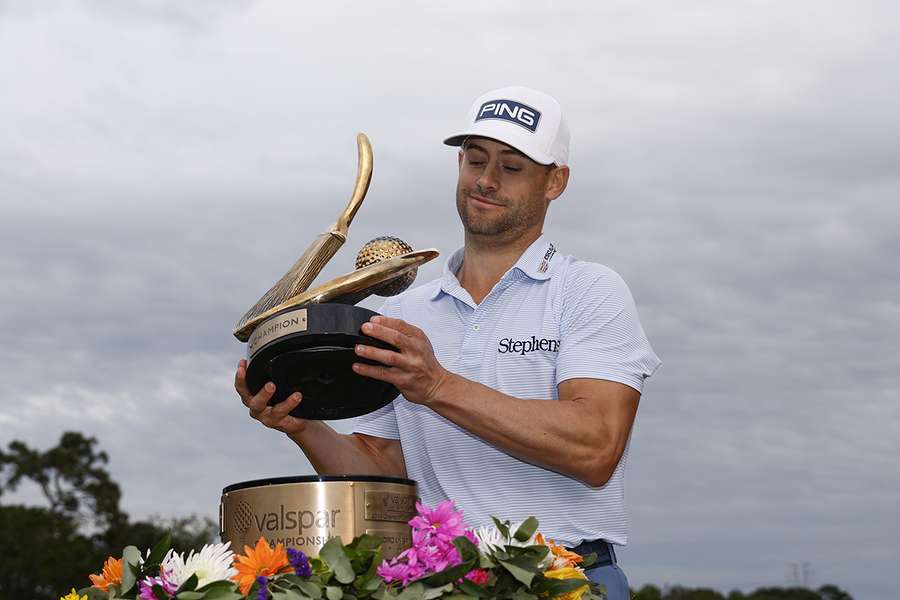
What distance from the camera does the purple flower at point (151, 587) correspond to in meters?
4.16

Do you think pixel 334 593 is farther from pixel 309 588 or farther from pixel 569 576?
pixel 569 576

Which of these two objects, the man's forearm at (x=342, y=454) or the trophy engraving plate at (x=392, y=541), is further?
the man's forearm at (x=342, y=454)

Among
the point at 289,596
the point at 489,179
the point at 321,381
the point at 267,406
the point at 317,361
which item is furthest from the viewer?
the point at 489,179

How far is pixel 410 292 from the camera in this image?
6.21m

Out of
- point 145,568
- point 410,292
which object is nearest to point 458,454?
point 410,292

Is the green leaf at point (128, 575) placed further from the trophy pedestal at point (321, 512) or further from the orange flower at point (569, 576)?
the orange flower at point (569, 576)

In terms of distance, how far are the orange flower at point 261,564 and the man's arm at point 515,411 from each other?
0.74m

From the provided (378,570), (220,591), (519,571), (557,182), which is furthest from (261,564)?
(557,182)

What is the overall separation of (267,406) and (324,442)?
0.49 m

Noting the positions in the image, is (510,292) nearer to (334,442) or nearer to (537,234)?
(537,234)

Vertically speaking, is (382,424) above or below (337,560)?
above

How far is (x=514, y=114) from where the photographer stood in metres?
5.73

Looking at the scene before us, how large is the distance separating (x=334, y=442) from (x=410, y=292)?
92 cm

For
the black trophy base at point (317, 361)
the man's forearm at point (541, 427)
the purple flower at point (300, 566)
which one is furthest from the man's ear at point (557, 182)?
→ the purple flower at point (300, 566)
